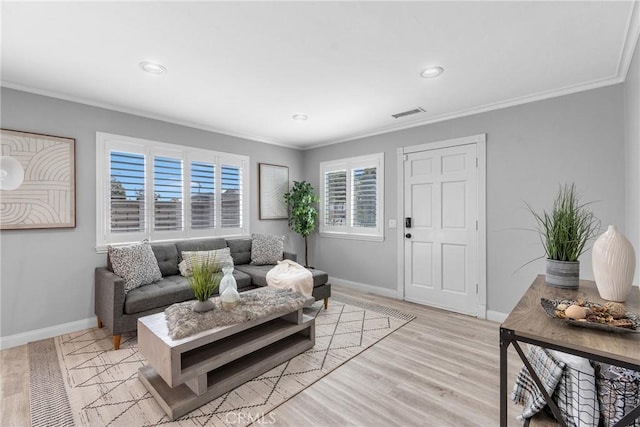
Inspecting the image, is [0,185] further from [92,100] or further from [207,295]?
[207,295]

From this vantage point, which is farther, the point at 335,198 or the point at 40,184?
the point at 335,198

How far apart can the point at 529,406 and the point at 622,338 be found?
55cm

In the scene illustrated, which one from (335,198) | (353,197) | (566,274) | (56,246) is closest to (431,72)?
(566,274)

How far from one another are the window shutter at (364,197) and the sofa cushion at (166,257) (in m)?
2.69

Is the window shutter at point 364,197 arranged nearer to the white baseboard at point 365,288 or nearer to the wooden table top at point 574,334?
the white baseboard at point 365,288

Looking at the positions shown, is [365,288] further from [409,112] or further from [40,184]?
[40,184]

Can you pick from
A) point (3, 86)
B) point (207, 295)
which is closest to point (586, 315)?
point (207, 295)

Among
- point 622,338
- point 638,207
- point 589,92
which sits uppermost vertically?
point 589,92

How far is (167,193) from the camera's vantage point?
3.87m

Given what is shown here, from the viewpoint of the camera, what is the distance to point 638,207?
204cm

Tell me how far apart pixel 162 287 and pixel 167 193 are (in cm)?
136

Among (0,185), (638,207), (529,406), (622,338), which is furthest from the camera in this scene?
(0,185)

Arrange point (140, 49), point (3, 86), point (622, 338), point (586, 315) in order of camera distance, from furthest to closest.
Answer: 1. point (3, 86)
2. point (140, 49)
3. point (586, 315)
4. point (622, 338)

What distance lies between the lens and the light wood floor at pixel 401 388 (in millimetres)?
1856
